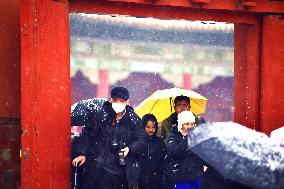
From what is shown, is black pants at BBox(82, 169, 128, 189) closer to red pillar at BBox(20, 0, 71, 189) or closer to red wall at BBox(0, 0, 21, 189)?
red pillar at BBox(20, 0, 71, 189)

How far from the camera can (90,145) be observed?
17.1 ft

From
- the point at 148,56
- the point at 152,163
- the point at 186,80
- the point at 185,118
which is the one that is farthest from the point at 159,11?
the point at 186,80

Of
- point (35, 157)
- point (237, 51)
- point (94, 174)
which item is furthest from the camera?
point (237, 51)

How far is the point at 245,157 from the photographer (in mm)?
2977

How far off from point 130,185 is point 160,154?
0.82 metres

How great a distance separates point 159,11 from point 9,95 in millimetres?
2091

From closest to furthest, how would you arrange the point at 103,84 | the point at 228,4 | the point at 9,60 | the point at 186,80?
the point at 9,60 < the point at 228,4 < the point at 103,84 < the point at 186,80

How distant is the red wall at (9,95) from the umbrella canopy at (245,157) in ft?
9.37

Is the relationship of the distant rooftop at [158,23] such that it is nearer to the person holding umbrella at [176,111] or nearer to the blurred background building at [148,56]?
the blurred background building at [148,56]

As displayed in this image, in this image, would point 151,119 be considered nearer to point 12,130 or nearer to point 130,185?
point 130,185

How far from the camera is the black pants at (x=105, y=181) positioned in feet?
16.9

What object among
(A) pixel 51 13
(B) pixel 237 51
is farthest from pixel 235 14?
(A) pixel 51 13

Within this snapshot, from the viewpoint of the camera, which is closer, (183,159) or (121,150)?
(121,150)

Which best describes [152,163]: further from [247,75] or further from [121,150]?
[247,75]
